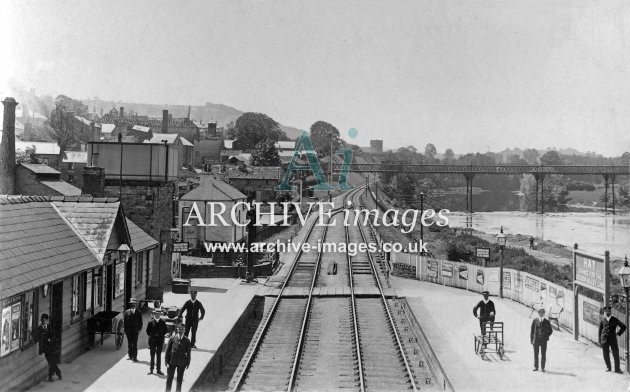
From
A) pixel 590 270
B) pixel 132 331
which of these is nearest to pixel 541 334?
pixel 590 270

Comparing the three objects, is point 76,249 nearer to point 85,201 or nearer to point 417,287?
point 85,201

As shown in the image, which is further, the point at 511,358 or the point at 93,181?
the point at 93,181

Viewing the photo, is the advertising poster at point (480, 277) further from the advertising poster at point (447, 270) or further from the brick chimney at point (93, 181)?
the brick chimney at point (93, 181)

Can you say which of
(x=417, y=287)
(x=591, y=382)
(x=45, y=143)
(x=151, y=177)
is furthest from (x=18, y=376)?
(x=45, y=143)

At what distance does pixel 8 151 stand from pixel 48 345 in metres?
25.8

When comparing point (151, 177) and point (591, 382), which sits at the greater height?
point (151, 177)

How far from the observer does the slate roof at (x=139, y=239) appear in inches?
805

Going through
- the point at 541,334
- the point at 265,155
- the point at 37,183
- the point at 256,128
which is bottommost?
the point at 541,334

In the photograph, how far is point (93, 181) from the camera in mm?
21719

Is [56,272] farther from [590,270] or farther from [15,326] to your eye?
[590,270]

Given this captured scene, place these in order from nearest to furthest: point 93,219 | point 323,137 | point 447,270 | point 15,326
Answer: point 15,326
point 93,219
point 447,270
point 323,137

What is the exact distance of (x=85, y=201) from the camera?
1645cm

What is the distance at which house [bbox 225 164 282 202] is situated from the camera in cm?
6894

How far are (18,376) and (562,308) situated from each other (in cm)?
1464
